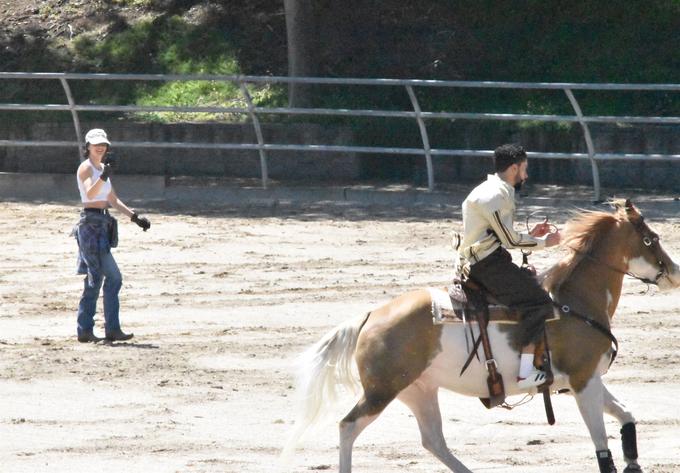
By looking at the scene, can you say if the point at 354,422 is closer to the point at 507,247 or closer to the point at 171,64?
the point at 507,247

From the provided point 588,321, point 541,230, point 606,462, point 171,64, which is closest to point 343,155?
point 171,64

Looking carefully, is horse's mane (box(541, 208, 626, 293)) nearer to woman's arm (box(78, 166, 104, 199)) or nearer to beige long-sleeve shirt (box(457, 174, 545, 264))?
beige long-sleeve shirt (box(457, 174, 545, 264))

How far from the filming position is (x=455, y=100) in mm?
20516

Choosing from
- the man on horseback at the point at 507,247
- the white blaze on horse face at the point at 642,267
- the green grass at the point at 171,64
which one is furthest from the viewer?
the green grass at the point at 171,64

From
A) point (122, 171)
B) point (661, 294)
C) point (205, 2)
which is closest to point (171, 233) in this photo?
point (122, 171)

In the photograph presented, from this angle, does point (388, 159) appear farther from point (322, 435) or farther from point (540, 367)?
point (540, 367)

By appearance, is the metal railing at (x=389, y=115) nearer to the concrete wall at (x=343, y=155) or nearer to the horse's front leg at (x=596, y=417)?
the concrete wall at (x=343, y=155)

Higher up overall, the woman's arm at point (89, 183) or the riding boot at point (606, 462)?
the woman's arm at point (89, 183)

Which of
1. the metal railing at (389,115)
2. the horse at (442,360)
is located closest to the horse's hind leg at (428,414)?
the horse at (442,360)

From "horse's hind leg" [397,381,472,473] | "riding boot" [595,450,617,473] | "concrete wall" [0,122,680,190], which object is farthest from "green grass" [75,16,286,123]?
"riding boot" [595,450,617,473]

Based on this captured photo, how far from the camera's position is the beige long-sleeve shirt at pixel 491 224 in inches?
265

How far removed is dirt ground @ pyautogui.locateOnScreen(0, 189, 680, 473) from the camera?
24.9 ft

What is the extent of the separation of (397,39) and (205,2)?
145 inches

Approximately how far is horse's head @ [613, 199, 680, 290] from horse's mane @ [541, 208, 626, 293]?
0.17ft
